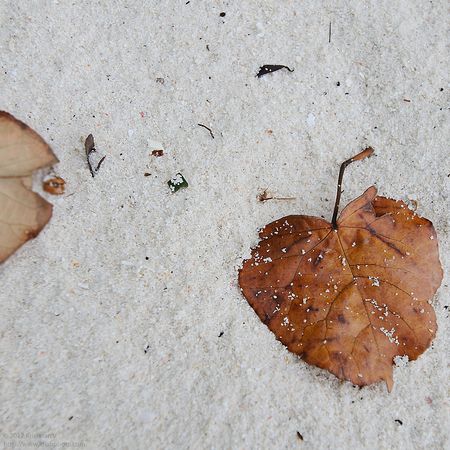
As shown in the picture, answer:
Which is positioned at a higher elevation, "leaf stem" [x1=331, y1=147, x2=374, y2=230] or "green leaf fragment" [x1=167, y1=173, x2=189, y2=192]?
"leaf stem" [x1=331, y1=147, x2=374, y2=230]

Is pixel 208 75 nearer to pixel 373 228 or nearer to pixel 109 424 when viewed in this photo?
pixel 373 228

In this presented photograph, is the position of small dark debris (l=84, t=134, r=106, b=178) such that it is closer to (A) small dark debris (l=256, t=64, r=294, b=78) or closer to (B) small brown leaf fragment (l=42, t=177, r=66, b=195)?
(B) small brown leaf fragment (l=42, t=177, r=66, b=195)

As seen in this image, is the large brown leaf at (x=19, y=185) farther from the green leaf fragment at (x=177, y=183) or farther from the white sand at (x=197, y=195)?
the green leaf fragment at (x=177, y=183)

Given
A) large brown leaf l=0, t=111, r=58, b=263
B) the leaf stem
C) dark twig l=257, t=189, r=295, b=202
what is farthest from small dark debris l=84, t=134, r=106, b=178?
the leaf stem

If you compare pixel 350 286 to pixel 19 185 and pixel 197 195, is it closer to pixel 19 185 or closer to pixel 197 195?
pixel 197 195

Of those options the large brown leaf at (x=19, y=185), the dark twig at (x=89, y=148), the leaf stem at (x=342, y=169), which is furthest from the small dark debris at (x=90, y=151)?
the leaf stem at (x=342, y=169)

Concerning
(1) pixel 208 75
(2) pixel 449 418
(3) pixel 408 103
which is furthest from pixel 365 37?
(2) pixel 449 418
